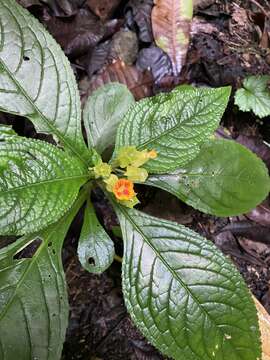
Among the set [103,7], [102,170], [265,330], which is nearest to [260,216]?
[265,330]

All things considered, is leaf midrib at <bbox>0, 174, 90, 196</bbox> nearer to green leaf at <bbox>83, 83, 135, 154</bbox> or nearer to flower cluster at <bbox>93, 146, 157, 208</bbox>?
flower cluster at <bbox>93, 146, 157, 208</bbox>

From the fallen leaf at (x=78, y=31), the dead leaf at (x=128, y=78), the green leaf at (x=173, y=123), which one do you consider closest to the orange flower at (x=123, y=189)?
the green leaf at (x=173, y=123)

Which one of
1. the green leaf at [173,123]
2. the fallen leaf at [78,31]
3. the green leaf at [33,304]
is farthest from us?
the fallen leaf at [78,31]

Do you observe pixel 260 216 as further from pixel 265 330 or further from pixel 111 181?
pixel 111 181

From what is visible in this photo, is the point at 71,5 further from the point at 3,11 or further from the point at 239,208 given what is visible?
the point at 239,208

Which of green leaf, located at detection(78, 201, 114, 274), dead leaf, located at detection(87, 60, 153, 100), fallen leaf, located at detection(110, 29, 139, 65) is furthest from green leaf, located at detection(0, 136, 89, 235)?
fallen leaf, located at detection(110, 29, 139, 65)

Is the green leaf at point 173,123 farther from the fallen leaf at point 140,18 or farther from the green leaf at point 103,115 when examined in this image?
the fallen leaf at point 140,18

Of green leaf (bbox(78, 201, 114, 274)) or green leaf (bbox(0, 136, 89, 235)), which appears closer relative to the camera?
green leaf (bbox(0, 136, 89, 235))
